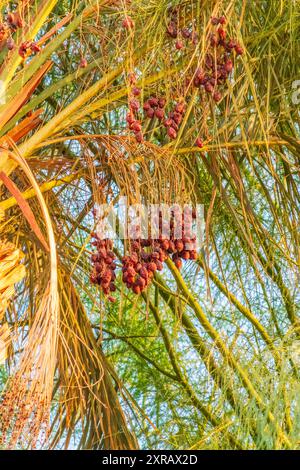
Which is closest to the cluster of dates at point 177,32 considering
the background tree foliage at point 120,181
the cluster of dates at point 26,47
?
the background tree foliage at point 120,181

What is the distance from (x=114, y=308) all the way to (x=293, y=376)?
97 centimetres

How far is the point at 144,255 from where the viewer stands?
153 centimetres

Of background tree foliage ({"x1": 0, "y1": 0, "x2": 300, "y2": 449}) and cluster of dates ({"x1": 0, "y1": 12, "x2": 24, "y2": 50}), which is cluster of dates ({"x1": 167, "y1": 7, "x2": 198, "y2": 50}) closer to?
background tree foliage ({"x1": 0, "y1": 0, "x2": 300, "y2": 449})

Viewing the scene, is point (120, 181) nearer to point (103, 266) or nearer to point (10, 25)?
point (103, 266)

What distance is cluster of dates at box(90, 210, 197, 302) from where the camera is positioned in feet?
4.94

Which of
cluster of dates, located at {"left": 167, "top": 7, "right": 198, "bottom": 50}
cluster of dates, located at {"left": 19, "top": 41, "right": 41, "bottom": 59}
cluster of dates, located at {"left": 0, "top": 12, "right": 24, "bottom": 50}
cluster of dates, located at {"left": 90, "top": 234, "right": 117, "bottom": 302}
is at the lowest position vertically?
cluster of dates, located at {"left": 90, "top": 234, "right": 117, "bottom": 302}

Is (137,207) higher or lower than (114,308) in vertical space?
lower

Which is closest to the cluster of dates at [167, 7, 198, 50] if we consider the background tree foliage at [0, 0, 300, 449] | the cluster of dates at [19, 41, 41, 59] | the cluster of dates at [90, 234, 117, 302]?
the background tree foliage at [0, 0, 300, 449]

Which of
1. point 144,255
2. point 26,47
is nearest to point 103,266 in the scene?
point 144,255

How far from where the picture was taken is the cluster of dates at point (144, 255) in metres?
1.51

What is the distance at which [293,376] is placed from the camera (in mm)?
2043

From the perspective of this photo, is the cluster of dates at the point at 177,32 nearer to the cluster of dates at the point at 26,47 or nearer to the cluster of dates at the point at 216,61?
the cluster of dates at the point at 216,61

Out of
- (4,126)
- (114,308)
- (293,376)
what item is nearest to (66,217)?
(4,126)
